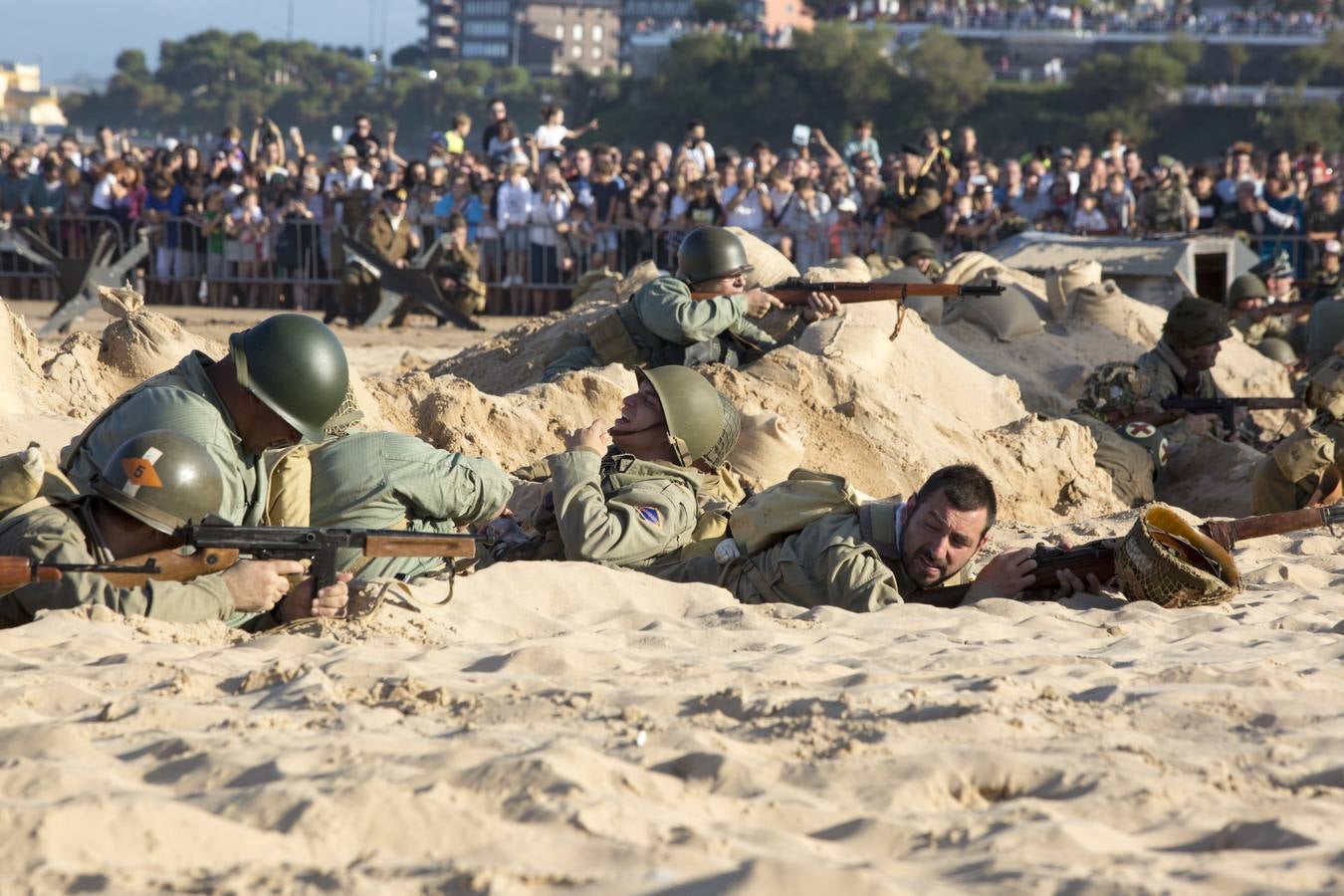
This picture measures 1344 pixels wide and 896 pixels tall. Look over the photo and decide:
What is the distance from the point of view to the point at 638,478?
6.52 meters

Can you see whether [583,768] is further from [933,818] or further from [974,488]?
[974,488]

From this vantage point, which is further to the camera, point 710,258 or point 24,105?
point 24,105

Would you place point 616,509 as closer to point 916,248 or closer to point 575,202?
point 916,248

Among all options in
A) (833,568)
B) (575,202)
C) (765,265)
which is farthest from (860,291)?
(575,202)

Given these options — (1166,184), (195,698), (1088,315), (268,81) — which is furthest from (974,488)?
(268,81)

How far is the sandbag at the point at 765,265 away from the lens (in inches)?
446

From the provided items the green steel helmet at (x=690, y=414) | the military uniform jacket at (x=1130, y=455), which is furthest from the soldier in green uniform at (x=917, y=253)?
the green steel helmet at (x=690, y=414)

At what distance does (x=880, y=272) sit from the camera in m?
13.3

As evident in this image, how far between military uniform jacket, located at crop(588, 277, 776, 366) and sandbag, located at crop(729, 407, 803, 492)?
48.9 inches

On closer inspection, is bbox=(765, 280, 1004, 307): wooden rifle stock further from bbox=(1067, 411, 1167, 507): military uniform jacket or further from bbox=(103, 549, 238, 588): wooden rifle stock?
bbox=(103, 549, 238, 588): wooden rifle stock

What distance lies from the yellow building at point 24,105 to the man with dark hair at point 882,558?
10679 centimetres

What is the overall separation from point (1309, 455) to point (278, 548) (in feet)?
17.1

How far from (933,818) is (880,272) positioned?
9.94 metres

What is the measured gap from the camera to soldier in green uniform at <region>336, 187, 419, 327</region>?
17.7 meters
